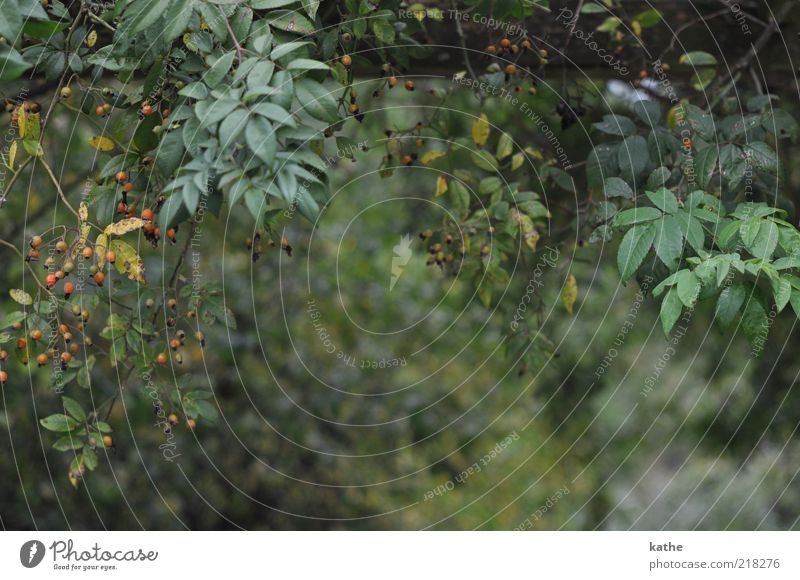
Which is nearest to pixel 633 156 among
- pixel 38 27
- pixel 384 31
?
pixel 384 31

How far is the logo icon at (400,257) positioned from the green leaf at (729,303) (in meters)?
1.29

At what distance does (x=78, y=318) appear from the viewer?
1.25 meters

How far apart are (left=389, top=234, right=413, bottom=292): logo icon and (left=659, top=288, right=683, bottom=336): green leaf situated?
4.24 feet

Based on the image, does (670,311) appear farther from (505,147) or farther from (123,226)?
(123,226)

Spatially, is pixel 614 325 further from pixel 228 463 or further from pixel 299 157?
pixel 299 157

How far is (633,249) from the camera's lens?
4.00ft

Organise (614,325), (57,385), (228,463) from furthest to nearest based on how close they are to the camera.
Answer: (614,325)
(228,463)
(57,385)

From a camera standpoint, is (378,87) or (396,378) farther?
(396,378)

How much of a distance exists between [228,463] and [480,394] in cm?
136

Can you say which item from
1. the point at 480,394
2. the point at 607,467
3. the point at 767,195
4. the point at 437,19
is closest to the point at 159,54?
the point at 437,19

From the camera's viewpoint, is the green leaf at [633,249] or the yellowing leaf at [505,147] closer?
the green leaf at [633,249]
